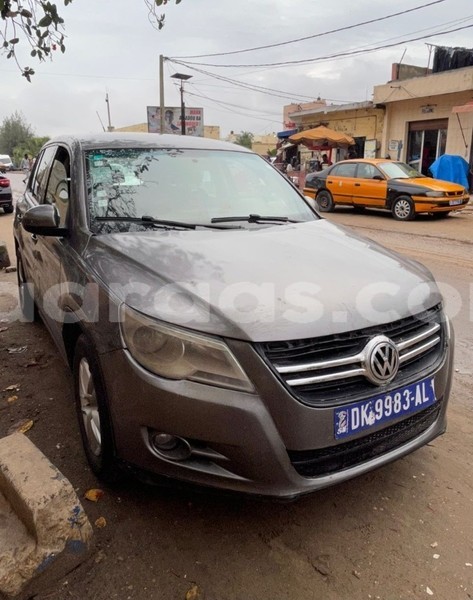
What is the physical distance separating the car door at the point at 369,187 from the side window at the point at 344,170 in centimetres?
18

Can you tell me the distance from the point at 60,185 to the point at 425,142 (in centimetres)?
1944

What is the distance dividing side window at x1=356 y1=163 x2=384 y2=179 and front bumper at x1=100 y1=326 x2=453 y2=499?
483 inches

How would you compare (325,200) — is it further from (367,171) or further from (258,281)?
(258,281)

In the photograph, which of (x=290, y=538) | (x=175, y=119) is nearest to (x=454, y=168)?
(x=290, y=538)

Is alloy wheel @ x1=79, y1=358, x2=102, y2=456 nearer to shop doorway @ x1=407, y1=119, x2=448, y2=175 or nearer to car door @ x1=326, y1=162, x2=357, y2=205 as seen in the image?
car door @ x1=326, y1=162, x2=357, y2=205

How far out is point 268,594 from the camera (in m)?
1.94

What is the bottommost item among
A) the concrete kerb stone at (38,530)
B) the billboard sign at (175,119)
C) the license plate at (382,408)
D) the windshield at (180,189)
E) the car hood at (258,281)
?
the concrete kerb stone at (38,530)

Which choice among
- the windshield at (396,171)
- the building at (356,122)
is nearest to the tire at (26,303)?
the windshield at (396,171)

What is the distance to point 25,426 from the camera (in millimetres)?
3104

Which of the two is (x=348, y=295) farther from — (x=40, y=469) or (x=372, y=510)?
(x=40, y=469)

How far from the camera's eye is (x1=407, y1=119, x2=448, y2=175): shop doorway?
63.1 ft

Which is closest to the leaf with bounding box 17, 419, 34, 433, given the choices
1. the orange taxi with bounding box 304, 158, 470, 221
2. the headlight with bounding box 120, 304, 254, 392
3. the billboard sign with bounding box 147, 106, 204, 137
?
the headlight with bounding box 120, 304, 254, 392

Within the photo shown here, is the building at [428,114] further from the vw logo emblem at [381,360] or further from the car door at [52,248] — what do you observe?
the vw logo emblem at [381,360]

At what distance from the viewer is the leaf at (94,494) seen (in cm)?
244
